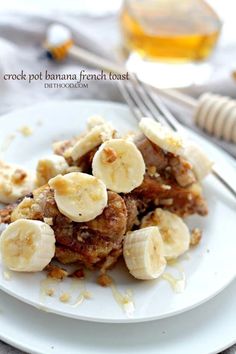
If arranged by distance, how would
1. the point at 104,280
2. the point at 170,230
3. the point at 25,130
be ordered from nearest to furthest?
the point at 104,280 < the point at 170,230 < the point at 25,130

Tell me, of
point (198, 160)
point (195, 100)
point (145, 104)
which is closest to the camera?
point (198, 160)

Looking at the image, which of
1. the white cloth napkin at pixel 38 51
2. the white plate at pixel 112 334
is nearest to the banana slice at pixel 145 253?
the white plate at pixel 112 334

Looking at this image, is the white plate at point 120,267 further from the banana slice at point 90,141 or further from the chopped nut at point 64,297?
the banana slice at point 90,141

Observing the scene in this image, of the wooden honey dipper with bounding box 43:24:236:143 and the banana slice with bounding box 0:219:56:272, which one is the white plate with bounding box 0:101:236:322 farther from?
the wooden honey dipper with bounding box 43:24:236:143

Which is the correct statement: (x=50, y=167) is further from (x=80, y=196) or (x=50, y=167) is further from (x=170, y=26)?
(x=170, y=26)

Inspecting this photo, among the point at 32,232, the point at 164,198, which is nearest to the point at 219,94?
the point at 164,198

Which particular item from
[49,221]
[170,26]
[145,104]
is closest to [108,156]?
[49,221]

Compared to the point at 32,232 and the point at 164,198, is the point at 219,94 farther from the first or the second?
the point at 32,232
